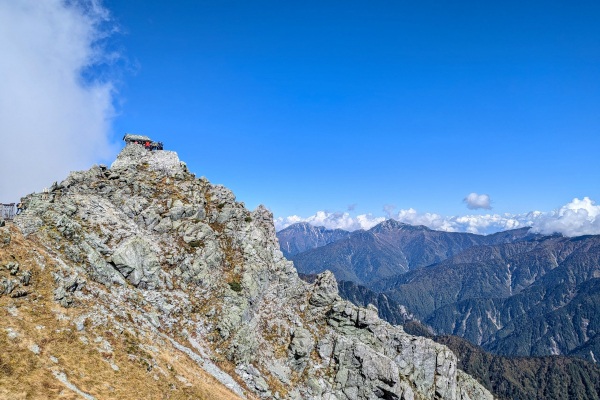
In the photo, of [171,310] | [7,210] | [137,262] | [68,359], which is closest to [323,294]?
[171,310]

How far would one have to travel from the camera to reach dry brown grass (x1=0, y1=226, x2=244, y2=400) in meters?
30.2

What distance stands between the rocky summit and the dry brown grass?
159 mm

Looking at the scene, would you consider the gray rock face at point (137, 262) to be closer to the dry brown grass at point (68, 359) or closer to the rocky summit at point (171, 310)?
the rocky summit at point (171, 310)

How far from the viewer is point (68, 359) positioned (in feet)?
113

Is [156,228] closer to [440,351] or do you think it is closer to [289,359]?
[289,359]

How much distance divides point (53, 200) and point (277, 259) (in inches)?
1850

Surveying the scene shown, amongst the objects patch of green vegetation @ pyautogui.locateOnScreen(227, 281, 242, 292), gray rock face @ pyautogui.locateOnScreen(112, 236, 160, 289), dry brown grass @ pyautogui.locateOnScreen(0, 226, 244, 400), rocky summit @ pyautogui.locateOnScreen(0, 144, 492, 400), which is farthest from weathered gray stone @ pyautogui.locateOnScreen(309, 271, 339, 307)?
gray rock face @ pyautogui.locateOnScreen(112, 236, 160, 289)

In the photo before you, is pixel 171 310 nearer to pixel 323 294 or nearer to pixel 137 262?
pixel 137 262

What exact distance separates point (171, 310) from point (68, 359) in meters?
22.2

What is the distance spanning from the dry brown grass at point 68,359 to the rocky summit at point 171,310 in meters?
0.16

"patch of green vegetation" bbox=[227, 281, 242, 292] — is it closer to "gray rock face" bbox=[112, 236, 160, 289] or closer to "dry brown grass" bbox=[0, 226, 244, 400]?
"gray rock face" bbox=[112, 236, 160, 289]

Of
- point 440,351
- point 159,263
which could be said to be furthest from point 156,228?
point 440,351

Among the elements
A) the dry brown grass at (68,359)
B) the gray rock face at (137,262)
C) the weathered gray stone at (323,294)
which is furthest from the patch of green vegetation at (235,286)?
the weathered gray stone at (323,294)

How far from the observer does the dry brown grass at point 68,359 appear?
30172 millimetres
